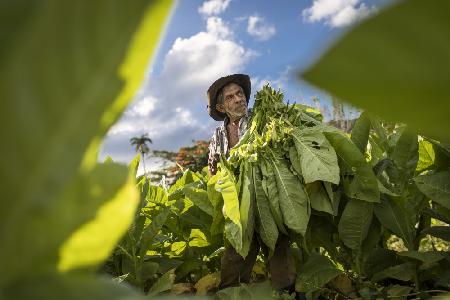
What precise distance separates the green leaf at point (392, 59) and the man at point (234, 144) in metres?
2.47

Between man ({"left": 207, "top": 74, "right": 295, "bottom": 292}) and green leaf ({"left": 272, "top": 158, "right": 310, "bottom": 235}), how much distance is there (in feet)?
0.90

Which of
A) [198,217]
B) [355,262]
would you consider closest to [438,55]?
[355,262]

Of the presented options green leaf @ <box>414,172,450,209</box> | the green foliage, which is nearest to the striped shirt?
the green foliage

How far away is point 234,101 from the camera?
11.3 ft

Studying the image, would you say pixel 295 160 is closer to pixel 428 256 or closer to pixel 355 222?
pixel 355 222

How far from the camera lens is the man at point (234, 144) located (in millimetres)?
2555

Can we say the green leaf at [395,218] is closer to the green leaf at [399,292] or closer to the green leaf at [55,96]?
the green leaf at [399,292]

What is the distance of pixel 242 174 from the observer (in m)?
2.55

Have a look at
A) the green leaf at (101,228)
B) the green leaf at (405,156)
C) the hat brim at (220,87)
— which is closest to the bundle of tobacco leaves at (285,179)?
the green leaf at (405,156)

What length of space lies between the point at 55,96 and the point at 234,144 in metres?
3.18

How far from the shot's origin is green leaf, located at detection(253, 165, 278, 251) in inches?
92.8

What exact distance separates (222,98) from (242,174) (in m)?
1.22

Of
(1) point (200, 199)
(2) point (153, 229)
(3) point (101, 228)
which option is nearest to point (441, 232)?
(1) point (200, 199)

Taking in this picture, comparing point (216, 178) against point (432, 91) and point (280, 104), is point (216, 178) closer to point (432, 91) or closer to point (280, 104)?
point (280, 104)
